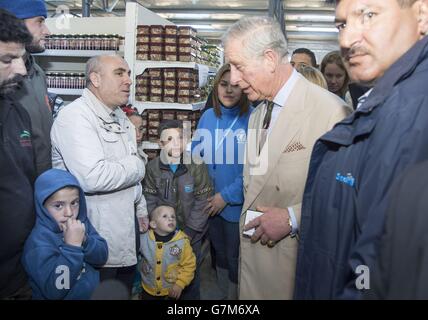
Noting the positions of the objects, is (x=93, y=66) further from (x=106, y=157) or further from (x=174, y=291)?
(x=174, y=291)

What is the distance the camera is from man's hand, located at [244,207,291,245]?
161 cm

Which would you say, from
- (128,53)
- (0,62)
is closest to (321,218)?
(0,62)

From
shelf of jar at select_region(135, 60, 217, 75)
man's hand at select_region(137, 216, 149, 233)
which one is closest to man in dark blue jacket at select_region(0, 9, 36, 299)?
man's hand at select_region(137, 216, 149, 233)

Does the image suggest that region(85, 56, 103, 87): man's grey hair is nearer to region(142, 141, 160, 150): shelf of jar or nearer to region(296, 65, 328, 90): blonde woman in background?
region(296, 65, 328, 90): blonde woman in background

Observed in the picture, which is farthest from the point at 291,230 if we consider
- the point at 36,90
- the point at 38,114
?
the point at 36,90

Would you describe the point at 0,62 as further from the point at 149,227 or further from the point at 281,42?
the point at 149,227

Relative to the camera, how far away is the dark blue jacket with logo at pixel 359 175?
78 centimetres

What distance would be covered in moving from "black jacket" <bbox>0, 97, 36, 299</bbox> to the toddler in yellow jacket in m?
0.94

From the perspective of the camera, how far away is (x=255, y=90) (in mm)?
1847

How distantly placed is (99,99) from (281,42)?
1077 millimetres

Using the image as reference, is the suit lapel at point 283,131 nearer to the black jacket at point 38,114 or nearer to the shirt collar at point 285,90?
the shirt collar at point 285,90

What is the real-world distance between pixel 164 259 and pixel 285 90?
52.5 inches
